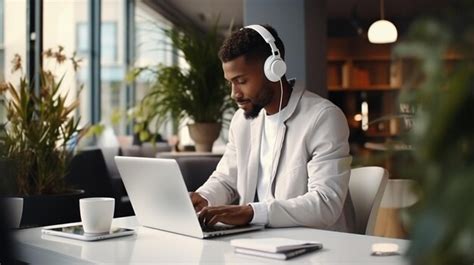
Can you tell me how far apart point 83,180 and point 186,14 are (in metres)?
7.00

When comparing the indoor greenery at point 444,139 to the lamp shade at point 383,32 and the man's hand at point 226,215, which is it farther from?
the lamp shade at point 383,32

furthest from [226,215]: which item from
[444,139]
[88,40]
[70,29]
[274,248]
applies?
[88,40]

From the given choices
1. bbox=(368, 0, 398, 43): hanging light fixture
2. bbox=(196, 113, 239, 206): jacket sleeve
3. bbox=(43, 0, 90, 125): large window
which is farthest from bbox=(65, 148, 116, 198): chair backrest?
bbox=(368, 0, 398, 43): hanging light fixture

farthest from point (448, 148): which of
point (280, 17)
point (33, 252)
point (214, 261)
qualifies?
point (280, 17)

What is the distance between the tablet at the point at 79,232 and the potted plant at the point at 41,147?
1.89 ft

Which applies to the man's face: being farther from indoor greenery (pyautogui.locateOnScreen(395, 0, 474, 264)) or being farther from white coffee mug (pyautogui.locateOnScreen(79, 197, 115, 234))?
indoor greenery (pyautogui.locateOnScreen(395, 0, 474, 264))

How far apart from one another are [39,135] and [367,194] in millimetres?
1185

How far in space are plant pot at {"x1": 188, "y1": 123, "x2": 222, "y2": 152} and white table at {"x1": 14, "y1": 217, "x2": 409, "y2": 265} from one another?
211 centimetres

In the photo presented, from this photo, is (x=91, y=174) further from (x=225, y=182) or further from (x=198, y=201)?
(x=198, y=201)

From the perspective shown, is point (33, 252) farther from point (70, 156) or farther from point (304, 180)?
point (70, 156)

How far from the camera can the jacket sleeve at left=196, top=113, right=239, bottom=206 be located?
2033mm

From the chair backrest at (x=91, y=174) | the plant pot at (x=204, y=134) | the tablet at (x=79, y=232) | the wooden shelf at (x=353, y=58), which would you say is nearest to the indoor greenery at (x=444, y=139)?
the tablet at (x=79, y=232)

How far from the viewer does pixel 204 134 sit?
370 centimetres

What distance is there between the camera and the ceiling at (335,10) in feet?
24.4
